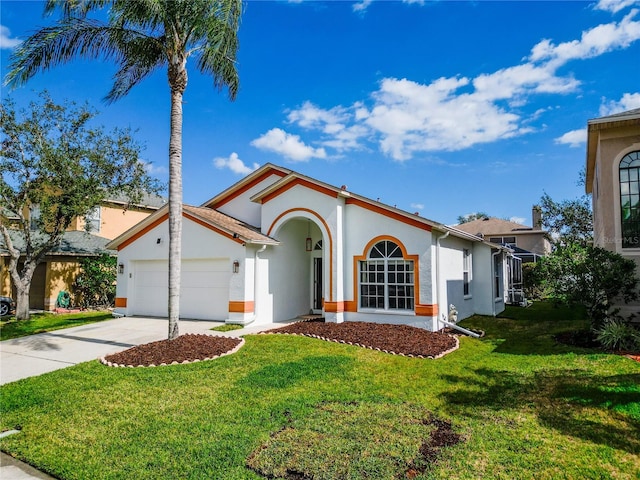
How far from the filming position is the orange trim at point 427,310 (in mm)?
12381

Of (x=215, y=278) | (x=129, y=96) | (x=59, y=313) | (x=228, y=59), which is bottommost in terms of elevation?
(x=59, y=313)

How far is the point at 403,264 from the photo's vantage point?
13.2 metres

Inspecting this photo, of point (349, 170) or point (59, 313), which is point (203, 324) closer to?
point (59, 313)

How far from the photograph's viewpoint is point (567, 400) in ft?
20.8

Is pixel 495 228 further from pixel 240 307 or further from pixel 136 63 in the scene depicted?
pixel 136 63

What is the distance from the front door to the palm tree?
760 centimetres

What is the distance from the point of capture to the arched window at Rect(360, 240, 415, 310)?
13.1m

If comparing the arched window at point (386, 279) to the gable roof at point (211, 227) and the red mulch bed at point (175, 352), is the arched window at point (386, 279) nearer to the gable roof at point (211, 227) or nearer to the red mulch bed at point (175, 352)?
the gable roof at point (211, 227)

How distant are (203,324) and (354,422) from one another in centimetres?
947

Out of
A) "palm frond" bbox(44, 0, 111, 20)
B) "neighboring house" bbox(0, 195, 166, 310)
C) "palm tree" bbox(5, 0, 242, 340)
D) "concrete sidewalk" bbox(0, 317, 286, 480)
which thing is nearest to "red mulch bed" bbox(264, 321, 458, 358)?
"concrete sidewalk" bbox(0, 317, 286, 480)

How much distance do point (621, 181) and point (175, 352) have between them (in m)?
13.0

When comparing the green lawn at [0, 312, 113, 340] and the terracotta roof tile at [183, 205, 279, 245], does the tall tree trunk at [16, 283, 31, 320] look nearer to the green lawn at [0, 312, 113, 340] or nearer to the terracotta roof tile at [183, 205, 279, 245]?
the green lawn at [0, 312, 113, 340]

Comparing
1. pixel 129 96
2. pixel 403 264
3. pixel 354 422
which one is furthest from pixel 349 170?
pixel 354 422

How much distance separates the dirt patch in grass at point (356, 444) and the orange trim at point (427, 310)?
21.5 ft
